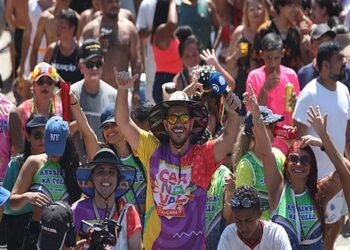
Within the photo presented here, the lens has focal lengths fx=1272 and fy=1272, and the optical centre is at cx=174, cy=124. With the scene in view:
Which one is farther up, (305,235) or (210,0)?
(210,0)

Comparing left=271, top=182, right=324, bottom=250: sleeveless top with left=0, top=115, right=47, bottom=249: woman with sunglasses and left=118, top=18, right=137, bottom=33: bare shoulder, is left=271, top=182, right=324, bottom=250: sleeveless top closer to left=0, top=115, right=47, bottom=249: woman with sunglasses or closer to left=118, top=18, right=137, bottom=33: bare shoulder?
left=0, top=115, right=47, bottom=249: woman with sunglasses

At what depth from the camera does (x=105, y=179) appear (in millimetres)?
7918

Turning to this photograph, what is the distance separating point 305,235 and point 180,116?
117 centimetres

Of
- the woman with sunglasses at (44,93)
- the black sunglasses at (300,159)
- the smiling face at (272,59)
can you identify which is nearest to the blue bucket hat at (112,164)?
the black sunglasses at (300,159)

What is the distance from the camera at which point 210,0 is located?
44.1 ft

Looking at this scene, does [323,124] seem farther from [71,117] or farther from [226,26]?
[226,26]

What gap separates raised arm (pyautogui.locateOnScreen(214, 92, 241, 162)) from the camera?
817 centimetres

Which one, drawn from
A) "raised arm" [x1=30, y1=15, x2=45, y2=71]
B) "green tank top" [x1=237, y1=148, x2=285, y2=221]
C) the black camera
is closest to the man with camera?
the black camera

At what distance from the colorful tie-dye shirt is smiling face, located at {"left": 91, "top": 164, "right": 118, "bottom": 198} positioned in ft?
1.34

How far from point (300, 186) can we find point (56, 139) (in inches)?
67.7

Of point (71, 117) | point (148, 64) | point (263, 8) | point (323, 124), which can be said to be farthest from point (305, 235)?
point (148, 64)

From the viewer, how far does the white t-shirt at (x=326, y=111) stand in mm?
10102

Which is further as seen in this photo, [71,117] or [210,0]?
[210,0]

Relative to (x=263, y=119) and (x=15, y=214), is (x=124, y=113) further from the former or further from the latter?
(x=15, y=214)
